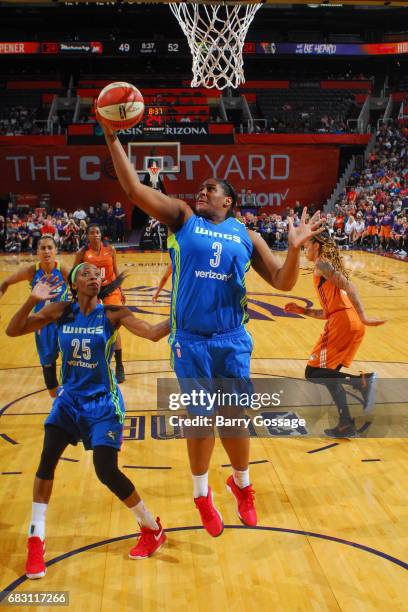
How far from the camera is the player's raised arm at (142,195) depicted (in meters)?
3.14

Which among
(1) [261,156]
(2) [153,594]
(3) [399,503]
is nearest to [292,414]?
(3) [399,503]

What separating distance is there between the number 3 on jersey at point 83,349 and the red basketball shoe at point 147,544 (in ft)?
3.60

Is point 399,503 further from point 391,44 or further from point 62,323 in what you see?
point 391,44

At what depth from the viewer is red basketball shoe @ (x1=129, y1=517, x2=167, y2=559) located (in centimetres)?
375

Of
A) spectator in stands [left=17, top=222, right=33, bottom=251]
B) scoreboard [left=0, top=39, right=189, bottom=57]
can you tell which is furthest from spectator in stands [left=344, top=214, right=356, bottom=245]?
scoreboard [left=0, top=39, right=189, bottom=57]

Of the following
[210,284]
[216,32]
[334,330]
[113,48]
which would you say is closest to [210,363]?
[210,284]

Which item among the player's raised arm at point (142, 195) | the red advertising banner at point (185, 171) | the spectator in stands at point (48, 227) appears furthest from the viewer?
the red advertising banner at point (185, 171)

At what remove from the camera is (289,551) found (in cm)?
382

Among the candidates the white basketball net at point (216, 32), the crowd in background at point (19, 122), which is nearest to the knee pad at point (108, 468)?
the white basketball net at point (216, 32)

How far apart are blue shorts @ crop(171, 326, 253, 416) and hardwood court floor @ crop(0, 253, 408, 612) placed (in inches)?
38.3

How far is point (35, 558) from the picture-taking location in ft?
11.6

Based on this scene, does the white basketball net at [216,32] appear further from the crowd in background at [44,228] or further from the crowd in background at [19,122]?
the crowd in background at [19,122]

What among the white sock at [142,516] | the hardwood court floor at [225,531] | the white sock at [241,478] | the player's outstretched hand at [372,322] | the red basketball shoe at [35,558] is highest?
the player's outstretched hand at [372,322]

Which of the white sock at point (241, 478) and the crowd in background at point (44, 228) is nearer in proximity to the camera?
the white sock at point (241, 478)
